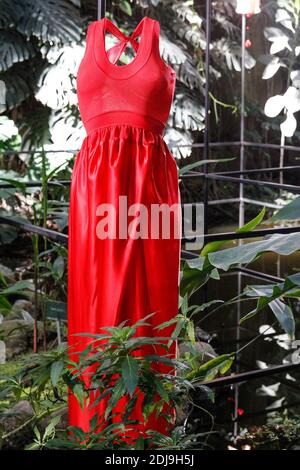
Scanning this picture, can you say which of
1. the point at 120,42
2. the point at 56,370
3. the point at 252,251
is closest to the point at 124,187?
the point at 120,42

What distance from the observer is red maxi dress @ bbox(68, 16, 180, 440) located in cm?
175

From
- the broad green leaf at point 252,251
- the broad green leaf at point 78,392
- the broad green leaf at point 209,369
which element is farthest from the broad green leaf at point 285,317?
the broad green leaf at point 78,392

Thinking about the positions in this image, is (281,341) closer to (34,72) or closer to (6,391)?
(6,391)

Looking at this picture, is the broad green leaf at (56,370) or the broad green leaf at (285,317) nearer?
the broad green leaf at (56,370)

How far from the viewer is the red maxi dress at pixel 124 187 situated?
5.74 feet

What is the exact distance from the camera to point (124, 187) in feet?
5.81

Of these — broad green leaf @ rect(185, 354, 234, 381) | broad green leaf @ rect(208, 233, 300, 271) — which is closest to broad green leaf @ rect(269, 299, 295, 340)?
broad green leaf @ rect(185, 354, 234, 381)

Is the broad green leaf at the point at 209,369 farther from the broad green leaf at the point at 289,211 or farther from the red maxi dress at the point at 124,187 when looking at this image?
the broad green leaf at the point at 289,211

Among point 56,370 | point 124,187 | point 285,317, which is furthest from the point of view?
point 124,187

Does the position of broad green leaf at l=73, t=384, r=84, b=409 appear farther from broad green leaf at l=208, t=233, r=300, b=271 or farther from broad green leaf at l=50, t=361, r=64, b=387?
broad green leaf at l=208, t=233, r=300, b=271

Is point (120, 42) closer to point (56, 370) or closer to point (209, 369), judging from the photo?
point (209, 369)

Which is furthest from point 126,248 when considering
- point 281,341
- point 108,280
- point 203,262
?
point 281,341

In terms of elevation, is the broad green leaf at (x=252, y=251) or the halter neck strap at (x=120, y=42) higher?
the halter neck strap at (x=120, y=42)

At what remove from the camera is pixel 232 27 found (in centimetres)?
651
